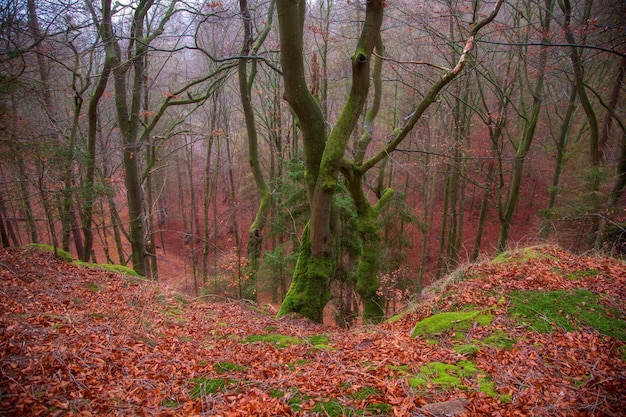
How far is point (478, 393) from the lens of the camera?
2.63 meters

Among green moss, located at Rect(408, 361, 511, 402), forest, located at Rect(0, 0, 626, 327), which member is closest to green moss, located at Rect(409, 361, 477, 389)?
green moss, located at Rect(408, 361, 511, 402)

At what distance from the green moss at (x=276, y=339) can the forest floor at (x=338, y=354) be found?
0.04 metres

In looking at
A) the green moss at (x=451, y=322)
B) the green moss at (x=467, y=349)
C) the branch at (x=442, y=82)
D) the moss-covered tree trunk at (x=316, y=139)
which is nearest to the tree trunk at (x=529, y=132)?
the branch at (x=442, y=82)

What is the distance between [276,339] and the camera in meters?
4.58

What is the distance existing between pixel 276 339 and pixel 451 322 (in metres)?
2.22

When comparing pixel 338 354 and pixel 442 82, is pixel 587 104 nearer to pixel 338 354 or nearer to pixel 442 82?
pixel 442 82

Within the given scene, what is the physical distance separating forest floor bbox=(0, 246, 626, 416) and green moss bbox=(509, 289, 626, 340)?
0.02m

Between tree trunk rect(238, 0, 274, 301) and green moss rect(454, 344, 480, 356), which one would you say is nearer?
green moss rect(454, 344, 480, 356)

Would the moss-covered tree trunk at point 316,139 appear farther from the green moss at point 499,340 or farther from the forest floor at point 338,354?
the green moss at point 499,340

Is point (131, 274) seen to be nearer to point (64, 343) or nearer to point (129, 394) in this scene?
point (64, 343)

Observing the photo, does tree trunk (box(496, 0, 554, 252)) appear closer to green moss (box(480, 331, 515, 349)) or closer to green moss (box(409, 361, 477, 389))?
green moss (box(480, 331, 515, 349))

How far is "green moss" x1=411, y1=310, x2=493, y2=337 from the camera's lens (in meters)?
4.04

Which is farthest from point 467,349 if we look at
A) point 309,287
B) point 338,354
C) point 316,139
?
point 316,139

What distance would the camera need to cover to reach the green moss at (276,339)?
4.38 metres
